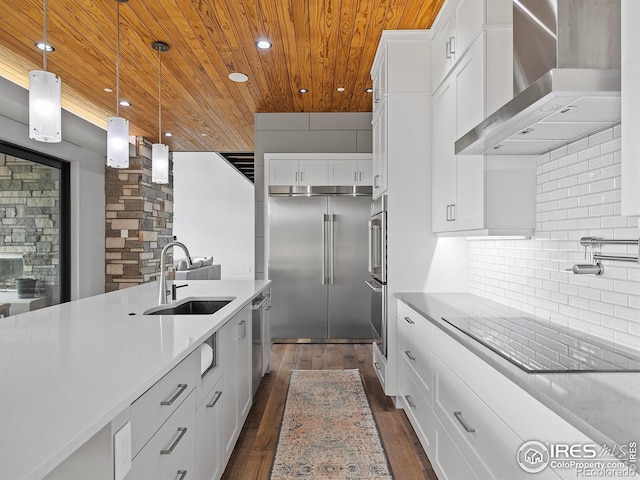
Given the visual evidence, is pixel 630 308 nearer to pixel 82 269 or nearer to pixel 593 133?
pixel 593 133

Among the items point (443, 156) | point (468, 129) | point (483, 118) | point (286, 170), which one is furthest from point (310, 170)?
point (483, 118)

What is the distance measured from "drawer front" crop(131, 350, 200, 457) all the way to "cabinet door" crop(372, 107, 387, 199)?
6.71 ft

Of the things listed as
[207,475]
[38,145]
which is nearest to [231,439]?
[207,475]

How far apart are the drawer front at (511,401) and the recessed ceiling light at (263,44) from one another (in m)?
2.70

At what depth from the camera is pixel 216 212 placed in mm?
11273

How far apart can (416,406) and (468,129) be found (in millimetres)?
1653

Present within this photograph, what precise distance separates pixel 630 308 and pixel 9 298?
532 centimetres

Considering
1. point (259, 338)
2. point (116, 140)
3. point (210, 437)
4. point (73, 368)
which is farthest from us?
point (259, 338)

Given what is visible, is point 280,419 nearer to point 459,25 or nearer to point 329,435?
point 329,435

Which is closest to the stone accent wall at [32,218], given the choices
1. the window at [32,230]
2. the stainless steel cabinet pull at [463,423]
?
the window at [32,230]

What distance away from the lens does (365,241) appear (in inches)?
190

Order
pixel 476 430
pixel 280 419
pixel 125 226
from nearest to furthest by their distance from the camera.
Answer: pixel 476 430, pixel 280 419, pixel 125 226

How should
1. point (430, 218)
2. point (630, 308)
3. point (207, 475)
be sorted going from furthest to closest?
point (430, 218)
point (207, 475)
point (630, 308)

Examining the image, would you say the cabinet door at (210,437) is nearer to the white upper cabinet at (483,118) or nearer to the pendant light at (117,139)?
the white upper cabinet at (483,118)
